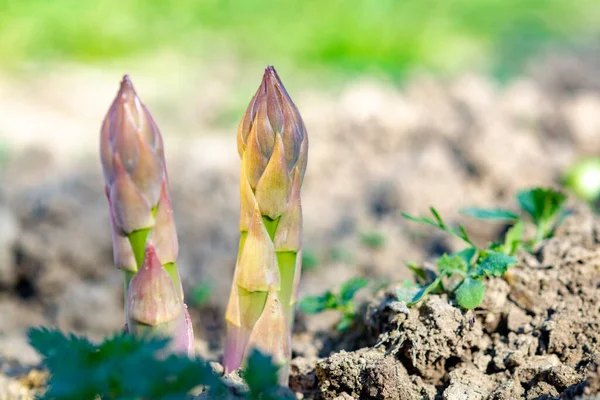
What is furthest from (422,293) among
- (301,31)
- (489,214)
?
(301,31)

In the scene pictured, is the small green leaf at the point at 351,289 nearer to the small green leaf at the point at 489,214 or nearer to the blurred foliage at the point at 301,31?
the small green leaf at the point at 489,214

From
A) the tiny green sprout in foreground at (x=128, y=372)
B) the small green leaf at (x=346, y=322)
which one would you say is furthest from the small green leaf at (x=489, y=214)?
the tiny green sprout in foreground at (x=128, y=372)

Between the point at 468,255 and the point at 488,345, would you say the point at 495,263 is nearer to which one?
the point at 468,255

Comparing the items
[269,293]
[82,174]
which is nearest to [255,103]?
[269,293]

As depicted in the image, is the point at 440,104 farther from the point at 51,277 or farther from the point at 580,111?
the point at 51,277

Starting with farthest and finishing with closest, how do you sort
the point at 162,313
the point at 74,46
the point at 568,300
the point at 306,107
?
the point at 74,46, the point at 306,107, the point at 568,300, the point at 162,313

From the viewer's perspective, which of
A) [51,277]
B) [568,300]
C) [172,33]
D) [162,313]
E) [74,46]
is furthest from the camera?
[172,33]

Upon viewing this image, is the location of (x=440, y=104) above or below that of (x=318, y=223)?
above
